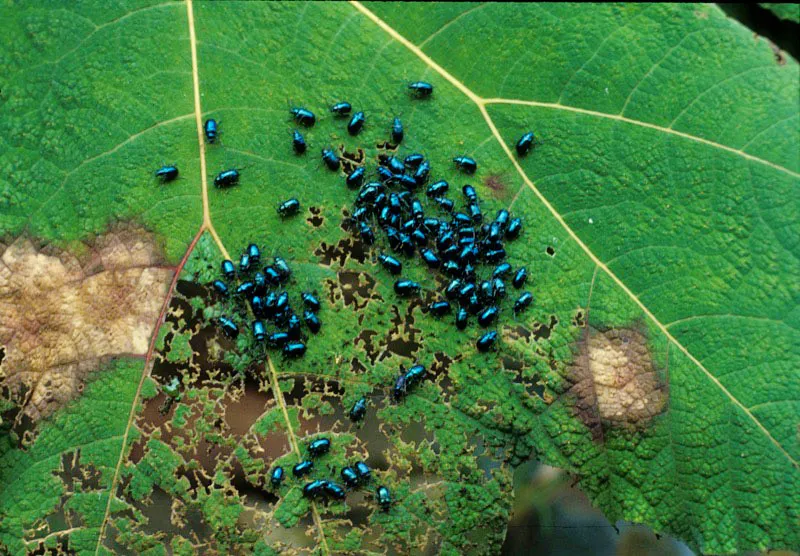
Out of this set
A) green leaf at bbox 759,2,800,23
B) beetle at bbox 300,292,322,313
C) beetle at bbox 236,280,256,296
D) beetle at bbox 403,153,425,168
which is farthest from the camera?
green leaf at bbox 759,2,800,23

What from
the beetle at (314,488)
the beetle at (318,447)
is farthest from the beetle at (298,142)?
the beetle at (314,488)

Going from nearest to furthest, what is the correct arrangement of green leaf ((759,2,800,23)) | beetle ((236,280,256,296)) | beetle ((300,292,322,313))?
1. beetle ((236,280,256,296))
2. beetle ((300,292,322,313))
3. green leaf ((759,2,800,23))

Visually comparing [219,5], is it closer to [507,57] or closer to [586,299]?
[507,57]

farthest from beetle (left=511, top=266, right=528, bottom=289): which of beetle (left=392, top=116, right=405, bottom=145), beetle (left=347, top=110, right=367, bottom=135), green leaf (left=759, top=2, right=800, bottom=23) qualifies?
green leaf (left=759, top=2, right=800, bottom=23)

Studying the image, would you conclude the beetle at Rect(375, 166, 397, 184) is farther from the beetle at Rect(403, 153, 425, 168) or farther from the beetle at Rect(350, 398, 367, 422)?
the beetle at Rect(350, 398, 367, 422)

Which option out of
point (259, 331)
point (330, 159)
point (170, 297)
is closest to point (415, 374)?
point (259, 331)

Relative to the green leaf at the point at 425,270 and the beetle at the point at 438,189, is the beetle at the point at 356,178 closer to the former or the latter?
the green leaf at the point at 425,270

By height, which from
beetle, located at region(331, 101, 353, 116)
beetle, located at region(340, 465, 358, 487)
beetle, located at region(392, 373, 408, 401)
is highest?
beetle, located at region(331, 101, 353, 116)

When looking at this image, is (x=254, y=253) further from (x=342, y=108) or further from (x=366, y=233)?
(x=342, y=108)
